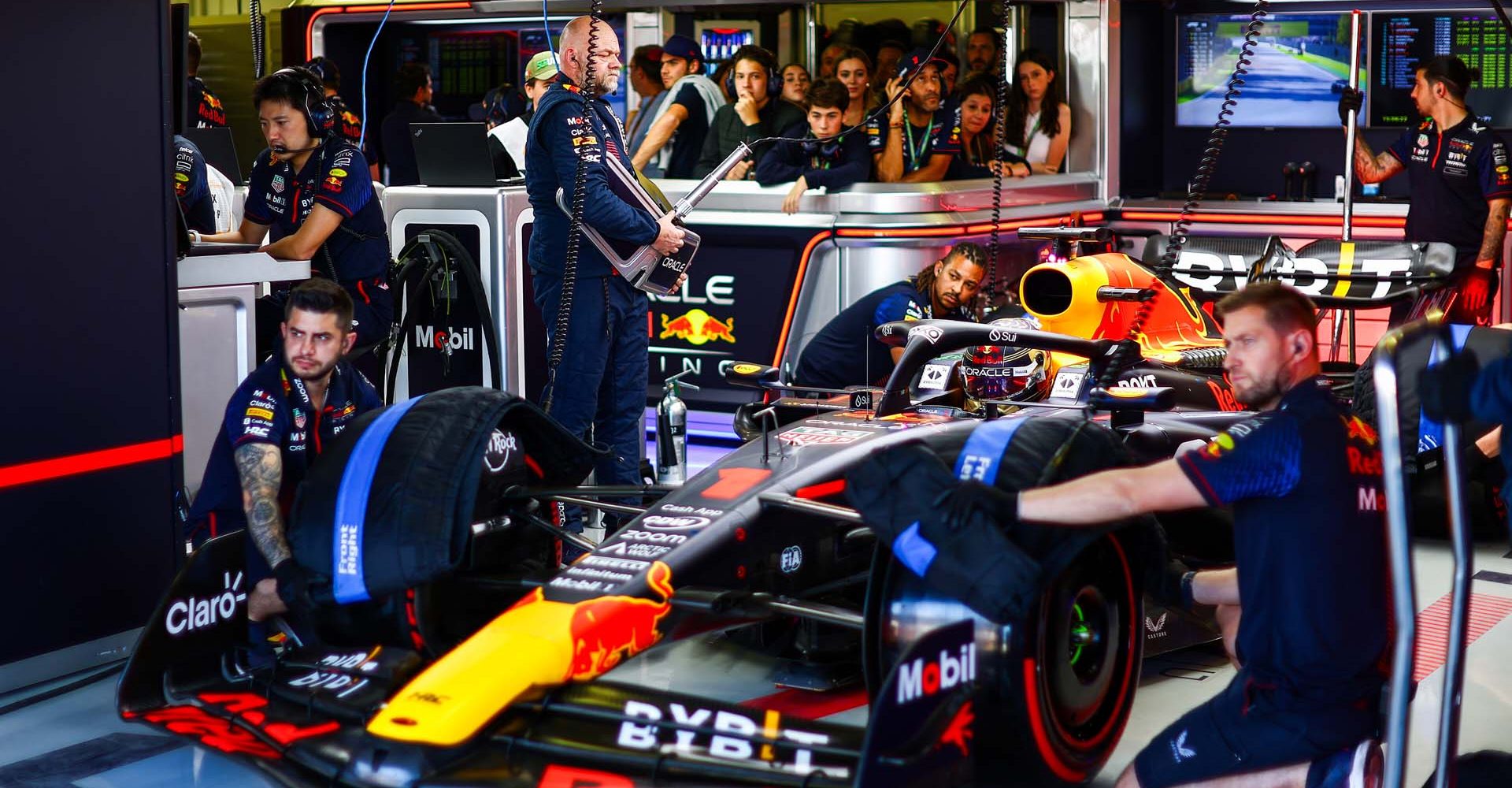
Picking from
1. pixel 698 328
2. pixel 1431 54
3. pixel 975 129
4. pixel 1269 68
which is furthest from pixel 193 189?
pixel 1431 54

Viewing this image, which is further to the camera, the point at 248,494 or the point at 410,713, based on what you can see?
the point at 248,494

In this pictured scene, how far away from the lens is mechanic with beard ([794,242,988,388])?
19.9 ft

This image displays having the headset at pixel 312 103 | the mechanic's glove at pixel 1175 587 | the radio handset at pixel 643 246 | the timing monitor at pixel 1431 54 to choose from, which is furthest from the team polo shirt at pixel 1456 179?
the headset at pixel 312 103

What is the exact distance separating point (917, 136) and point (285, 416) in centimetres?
506

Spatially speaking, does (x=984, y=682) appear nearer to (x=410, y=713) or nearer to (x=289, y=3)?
(x=410, y=713)

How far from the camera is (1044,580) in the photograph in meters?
3.45

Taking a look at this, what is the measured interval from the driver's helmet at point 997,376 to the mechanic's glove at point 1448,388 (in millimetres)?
2315

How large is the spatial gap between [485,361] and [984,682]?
13.0ft

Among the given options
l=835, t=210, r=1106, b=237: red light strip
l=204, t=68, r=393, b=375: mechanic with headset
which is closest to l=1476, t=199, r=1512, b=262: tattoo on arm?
l=835, t=210, r=1106, b=237: red light strip

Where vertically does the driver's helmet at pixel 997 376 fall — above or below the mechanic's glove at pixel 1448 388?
below

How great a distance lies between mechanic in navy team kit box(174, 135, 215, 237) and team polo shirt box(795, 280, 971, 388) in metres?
2.53

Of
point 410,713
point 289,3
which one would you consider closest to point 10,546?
point 410,713

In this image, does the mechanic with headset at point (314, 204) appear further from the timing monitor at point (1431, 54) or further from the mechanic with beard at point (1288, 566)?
the timing monitor at point (1431, 54)

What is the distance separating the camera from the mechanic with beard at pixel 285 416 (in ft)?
14.2
